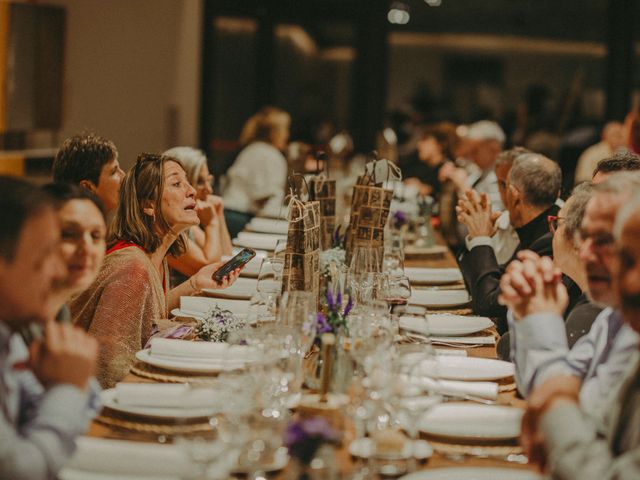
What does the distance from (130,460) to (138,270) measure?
128 centimetres

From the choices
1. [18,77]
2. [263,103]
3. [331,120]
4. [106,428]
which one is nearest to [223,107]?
[263,103]

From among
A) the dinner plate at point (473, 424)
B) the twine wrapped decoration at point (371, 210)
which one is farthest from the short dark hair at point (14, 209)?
the twine wrapped decoration at point (371, 210)

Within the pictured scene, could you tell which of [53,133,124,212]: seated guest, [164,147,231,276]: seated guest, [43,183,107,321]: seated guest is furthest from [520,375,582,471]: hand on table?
[164,147,231,276]: seated guest

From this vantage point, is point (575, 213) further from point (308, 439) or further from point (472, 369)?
point (308, 439)

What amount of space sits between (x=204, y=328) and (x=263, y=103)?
8981 millimetres

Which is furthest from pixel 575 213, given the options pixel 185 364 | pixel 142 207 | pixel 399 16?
pixel 399 16

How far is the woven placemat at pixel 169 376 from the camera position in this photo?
2.18 metres

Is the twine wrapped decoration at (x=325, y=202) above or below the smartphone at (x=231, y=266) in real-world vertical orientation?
above

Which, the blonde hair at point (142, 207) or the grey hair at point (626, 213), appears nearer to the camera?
the grey hair at point (626, 213)

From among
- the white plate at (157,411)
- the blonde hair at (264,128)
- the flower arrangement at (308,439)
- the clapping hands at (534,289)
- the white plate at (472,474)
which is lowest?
the white plate at (472,474)

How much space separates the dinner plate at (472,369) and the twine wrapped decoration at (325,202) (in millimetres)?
1357

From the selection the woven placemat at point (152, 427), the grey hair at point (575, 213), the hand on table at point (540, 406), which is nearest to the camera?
the hand on table at point (540, 406)

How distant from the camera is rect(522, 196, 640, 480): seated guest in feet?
4.93

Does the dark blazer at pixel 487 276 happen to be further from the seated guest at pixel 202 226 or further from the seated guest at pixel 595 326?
the seated guest at pixel 595 326
